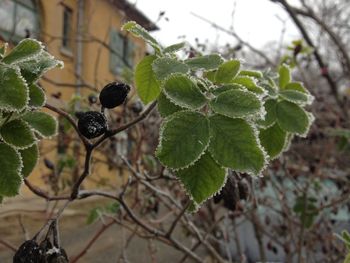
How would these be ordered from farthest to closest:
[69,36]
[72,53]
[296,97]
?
[72,53]
[69,36]
[296,97]

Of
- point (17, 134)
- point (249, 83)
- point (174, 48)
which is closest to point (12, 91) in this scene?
point (17, 134)

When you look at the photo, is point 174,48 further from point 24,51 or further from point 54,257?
point 54,257

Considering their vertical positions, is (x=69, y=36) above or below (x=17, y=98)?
above

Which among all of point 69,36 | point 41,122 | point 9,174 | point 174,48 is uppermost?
point 69,36

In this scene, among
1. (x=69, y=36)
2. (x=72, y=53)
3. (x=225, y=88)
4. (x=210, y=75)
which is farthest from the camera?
(x=72, y=53)

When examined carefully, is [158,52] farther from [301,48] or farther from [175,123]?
[301,48]

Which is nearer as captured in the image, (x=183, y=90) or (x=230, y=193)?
(x=183, y=90)

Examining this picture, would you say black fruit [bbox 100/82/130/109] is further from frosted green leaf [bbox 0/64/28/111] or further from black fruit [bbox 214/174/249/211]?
black fruit [bbox 214/174/249/211]
